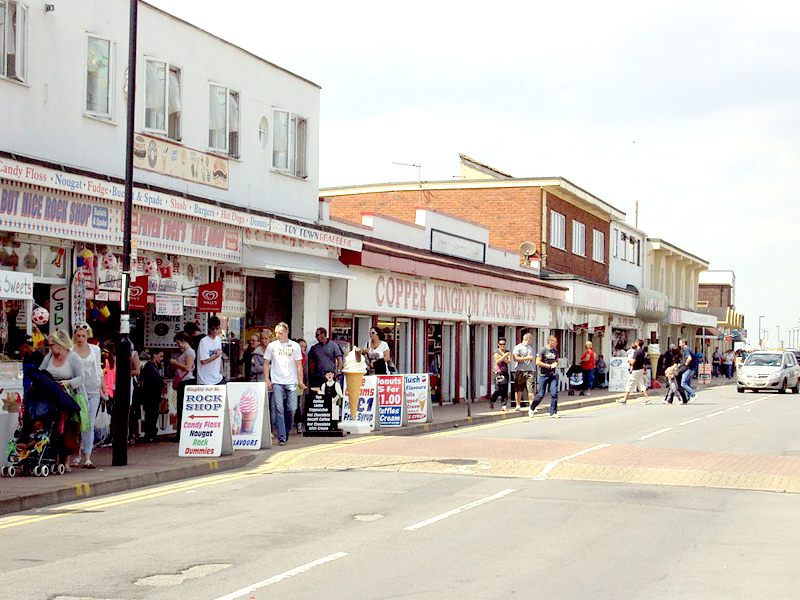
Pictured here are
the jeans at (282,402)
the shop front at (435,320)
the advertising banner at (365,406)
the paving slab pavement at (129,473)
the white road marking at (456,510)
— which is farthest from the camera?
the shop front at (435,320)

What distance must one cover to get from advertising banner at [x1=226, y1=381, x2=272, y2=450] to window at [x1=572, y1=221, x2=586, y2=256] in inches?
1188

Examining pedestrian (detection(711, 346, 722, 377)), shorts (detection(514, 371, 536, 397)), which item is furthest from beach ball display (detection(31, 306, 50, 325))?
pedestrian (detection(711, 346, 722, 377))

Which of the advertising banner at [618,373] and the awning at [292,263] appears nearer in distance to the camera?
the awning at [292,263]

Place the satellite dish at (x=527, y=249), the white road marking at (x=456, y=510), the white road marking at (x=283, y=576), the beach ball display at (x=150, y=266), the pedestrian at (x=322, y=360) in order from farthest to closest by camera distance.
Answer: the satellite dish at (x=527, y=249)
the pedestrian at (x=322, y=360)
the beach ball display at (x=150, y=266)
the white road marking at (x=456, y=510)
the white road marking at (x=283, y=576)

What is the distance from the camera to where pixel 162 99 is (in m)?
18.8

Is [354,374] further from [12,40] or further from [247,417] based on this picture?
[12,40]

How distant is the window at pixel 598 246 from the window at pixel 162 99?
1231 inches

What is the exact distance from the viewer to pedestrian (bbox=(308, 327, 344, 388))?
18922 mm

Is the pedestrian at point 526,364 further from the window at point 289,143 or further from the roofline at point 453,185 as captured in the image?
the roofline at point 453,185

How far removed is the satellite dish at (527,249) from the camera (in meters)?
39.9

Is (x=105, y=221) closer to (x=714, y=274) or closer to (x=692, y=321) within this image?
(x=692, y=321)

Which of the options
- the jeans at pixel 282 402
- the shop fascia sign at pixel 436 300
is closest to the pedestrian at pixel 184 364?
the jeans at pixel 282 402

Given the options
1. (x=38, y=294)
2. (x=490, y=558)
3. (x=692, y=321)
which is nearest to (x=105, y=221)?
(x=38, y=294)

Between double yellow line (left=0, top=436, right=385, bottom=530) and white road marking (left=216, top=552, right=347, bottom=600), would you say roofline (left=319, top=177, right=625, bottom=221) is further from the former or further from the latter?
white road marking (left=216, top=552, right=347, bottom=600)
